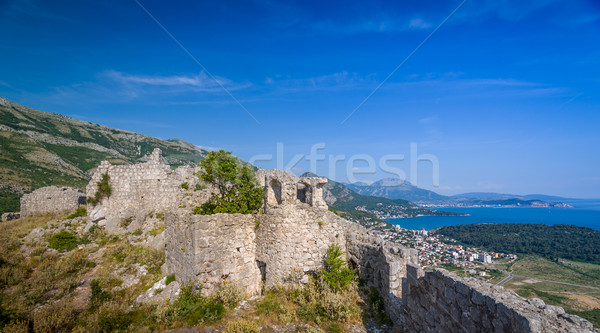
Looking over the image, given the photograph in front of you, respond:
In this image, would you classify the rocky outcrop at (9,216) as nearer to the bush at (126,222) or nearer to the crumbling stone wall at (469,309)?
the bush at (126,222)

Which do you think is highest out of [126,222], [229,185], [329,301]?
[229,185]

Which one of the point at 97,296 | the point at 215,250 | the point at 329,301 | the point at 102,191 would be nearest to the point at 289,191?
the point at 215,250

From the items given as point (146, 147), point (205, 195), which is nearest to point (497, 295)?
point (205, 195)

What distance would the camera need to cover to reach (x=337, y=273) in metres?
8.29

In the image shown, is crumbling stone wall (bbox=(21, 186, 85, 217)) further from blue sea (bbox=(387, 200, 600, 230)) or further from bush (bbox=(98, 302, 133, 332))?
blue sea (bbox=(387, 200, 600, 230))

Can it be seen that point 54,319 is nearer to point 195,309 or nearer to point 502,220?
point 195,309

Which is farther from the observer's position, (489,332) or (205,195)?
(205,195)

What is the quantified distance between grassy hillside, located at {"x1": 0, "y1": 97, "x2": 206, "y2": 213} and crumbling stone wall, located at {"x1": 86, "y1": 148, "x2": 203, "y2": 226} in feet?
76.7

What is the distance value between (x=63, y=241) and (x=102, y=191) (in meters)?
3.08

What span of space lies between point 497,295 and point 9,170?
59.9 meters

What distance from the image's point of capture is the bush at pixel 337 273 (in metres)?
8.20

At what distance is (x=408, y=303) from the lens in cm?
609

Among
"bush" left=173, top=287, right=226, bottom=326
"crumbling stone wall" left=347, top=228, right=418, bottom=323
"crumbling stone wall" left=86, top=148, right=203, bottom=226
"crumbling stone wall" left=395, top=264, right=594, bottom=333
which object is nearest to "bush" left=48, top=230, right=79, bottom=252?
"crumbling stone wall" left=86, top=148, right=203, bottom=226

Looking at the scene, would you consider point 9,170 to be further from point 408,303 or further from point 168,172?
point 408,303
